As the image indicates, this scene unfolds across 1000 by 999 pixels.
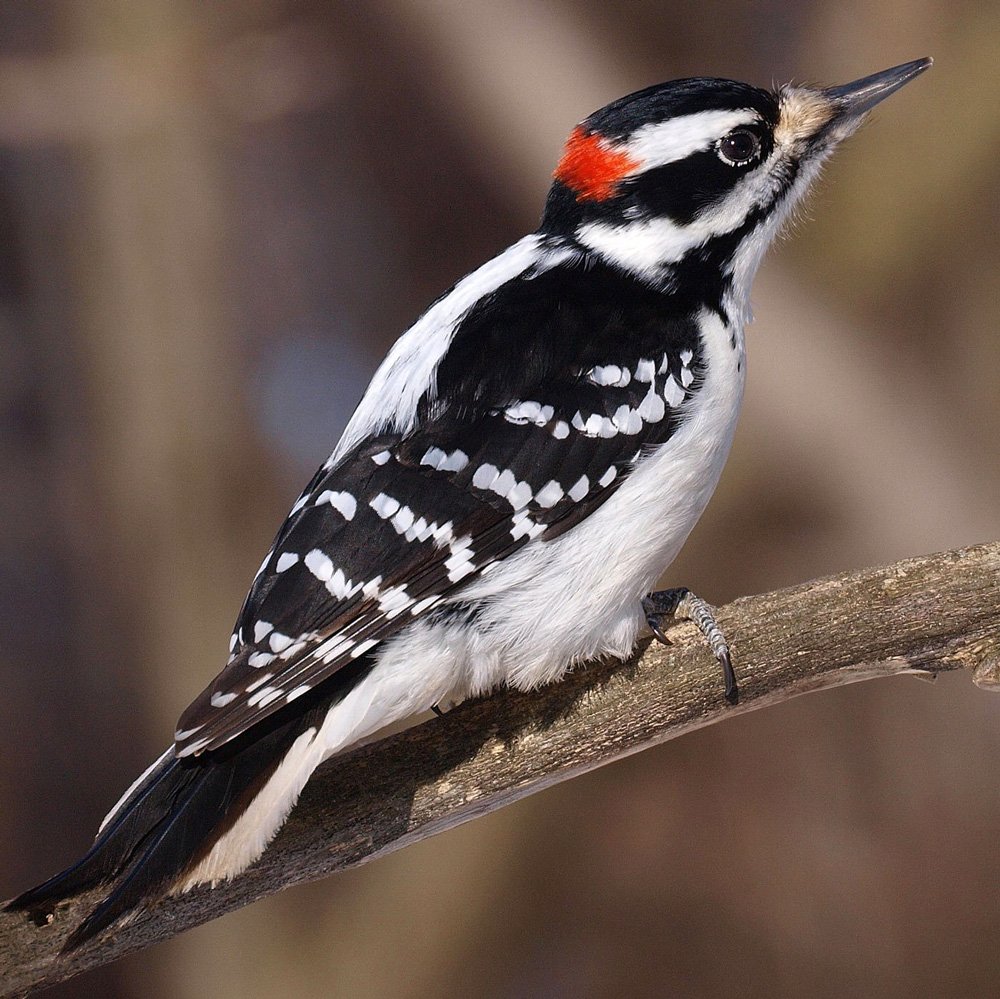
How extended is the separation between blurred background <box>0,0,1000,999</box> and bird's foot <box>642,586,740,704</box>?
1.28 meters

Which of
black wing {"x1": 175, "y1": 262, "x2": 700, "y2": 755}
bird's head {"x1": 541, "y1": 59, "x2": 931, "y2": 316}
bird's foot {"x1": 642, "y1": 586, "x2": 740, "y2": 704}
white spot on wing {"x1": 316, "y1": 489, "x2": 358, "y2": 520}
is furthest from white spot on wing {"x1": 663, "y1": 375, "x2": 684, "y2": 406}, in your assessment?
white spot on wing {"x1": 316, "y1": 489, "x2": 358, "y2": 520}

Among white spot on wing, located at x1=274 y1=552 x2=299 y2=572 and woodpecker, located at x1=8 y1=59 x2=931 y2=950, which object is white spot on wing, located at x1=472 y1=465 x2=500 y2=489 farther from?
white spot on wing, located at x1=274 y1=552 x2=299 y2=572

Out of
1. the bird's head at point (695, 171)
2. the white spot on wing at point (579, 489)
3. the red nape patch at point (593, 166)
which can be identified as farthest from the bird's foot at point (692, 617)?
the red nape patch at point (593, 166)

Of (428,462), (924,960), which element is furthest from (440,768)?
(924,960)

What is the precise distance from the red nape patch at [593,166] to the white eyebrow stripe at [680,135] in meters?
0.02

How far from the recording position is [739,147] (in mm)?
1264

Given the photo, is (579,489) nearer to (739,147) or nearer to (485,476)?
(485,476)

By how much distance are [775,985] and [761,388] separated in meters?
1.40

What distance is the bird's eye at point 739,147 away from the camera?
4.10 ft

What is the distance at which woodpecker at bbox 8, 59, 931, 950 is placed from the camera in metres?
1.03

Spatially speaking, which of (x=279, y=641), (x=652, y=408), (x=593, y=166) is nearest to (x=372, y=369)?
(x=593, y=166)

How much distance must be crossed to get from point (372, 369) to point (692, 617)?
148cm

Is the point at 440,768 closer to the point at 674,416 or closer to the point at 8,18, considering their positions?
the point at 674,416

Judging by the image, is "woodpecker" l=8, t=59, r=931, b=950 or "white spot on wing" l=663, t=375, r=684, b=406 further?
"white spot on wing" l=663, t=375, r=684, b=406
